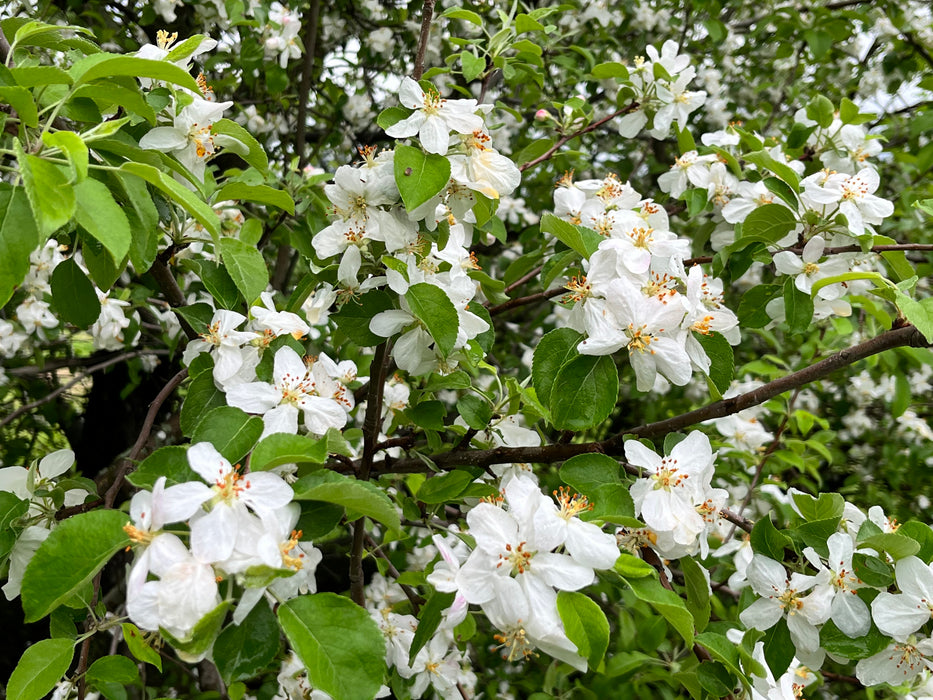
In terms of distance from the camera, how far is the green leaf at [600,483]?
1.13 meters

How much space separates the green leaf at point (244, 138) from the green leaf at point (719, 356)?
2.91 feet

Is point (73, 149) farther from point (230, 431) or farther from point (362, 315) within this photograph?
point (362, 315)

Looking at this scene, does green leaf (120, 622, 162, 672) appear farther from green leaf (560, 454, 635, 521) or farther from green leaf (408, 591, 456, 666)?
green leaf (560, 454, 635, 521)

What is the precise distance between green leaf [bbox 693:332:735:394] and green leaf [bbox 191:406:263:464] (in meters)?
0.80

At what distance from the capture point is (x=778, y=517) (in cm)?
321

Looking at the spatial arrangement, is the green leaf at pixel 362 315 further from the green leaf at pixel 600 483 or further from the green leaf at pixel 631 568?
the green leaf at pixel 631 568

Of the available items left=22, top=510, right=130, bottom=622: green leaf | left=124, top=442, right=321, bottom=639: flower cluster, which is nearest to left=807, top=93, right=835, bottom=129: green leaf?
left=124, top=442, right=321, bottom=639: flower cluster

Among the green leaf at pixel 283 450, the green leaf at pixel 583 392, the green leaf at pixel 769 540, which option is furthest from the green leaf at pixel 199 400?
the green leaf at pixel 769 540

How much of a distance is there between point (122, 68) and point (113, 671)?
93cm

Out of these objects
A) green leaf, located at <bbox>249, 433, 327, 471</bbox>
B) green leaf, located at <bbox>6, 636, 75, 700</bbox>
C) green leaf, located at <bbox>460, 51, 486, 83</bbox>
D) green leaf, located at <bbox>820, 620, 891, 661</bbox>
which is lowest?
green leaf, located at <bbox>820, 620, 891, 661</bbox>

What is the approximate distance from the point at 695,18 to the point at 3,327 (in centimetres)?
344

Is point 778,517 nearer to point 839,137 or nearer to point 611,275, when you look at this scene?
point 839,137

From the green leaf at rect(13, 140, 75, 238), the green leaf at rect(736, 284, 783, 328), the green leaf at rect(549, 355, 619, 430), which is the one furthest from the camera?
the green leaf at rect(736, 284, 783, 328)

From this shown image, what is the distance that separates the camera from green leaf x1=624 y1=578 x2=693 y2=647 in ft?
3.24
